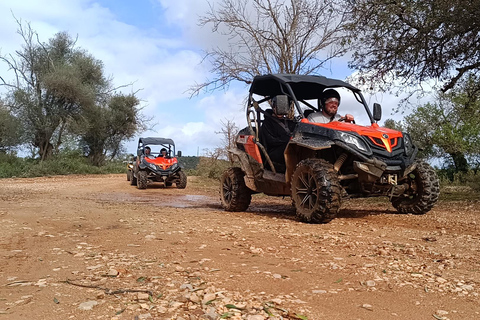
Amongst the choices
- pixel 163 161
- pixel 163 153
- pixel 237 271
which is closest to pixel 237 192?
pixel 237 271

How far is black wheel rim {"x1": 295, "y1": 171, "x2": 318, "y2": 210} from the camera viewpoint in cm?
650

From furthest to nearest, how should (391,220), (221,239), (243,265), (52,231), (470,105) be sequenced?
(470,105) < (391,220) < (52,231) < (221,239) < (243,265)

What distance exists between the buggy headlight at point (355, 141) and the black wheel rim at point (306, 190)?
0.73 meters

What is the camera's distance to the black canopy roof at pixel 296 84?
24.8 ft

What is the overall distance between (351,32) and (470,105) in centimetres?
381

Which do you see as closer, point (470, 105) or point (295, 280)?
point (295, 280)

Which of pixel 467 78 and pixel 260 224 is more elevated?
pixel 467 78

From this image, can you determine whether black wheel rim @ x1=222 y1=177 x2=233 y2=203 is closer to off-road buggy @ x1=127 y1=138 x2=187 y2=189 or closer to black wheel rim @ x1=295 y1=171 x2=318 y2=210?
black wheel rim @ x1=295 y1=171 x2=318 y2=210

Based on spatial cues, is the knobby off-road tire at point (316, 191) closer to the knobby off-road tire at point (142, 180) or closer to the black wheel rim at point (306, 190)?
the black wheel rim at point (306, 190)

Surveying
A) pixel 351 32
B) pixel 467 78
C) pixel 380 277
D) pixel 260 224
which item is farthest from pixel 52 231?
pixel 467 78

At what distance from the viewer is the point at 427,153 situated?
27688mm

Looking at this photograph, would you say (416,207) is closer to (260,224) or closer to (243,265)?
(260,224)

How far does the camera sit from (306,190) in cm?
664

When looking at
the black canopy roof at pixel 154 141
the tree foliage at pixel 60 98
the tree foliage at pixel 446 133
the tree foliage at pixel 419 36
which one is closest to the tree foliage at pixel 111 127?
the tree foliage at pixel 60 98
